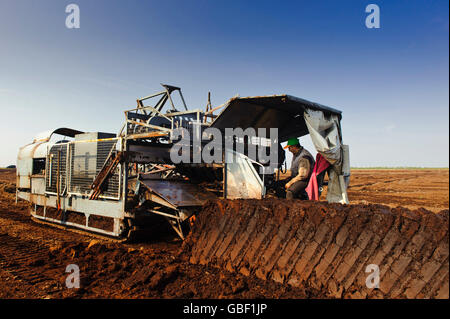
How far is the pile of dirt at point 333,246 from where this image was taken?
337 cm

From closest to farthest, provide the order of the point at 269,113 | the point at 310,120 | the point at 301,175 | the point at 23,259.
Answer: the point at 310,120 → the point at 301,175 → the point at 23,259 → the point at 269,113

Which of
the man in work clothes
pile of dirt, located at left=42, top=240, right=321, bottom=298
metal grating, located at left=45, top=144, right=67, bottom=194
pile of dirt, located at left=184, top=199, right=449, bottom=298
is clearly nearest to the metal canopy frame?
the man in work clothes

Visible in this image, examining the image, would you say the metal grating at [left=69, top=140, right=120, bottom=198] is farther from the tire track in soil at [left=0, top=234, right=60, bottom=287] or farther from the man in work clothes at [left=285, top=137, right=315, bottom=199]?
the man in work clothes at [left=285, top=137, right=315, bottom=199]

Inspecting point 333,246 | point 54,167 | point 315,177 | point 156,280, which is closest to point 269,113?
point 315,177

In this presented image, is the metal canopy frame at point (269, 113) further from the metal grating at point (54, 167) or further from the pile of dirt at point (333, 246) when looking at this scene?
the metal grating at point (54, 167)

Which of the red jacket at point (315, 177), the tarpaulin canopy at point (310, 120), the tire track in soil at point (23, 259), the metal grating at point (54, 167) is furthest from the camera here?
the metal grating at point (54, 167)

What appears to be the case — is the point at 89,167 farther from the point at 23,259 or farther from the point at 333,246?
the point at 333,246

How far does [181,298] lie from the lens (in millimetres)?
4215

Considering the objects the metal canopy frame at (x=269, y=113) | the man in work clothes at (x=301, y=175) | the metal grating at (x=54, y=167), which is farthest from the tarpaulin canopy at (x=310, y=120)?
the metal grating at (x=54, y=167)

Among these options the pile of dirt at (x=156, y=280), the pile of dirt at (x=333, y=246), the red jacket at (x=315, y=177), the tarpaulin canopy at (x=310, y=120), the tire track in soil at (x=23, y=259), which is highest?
the tarpaulin canopy at (x=310, y=120)

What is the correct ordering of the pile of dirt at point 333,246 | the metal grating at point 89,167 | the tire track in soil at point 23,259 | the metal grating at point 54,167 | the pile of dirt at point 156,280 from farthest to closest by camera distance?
1. the metal grating at point 54,167
2. the metal grating at point 89,167
3. the tire track in soil at point 23,259
4. the pile of dirt at point 156,280
5. the pile of dirt at point 333,246

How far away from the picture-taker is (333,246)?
13.1 feet

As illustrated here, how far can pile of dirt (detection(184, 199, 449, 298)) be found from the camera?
3373 mm
